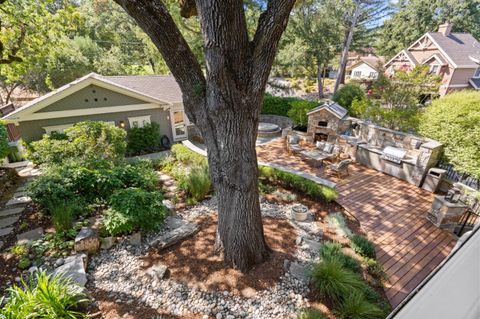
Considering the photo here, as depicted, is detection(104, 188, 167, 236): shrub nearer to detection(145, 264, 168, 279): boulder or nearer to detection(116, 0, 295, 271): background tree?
detection(145, 264, 168, 279): boulder

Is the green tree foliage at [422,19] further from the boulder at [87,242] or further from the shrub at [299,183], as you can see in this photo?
the boulder at [87,242]

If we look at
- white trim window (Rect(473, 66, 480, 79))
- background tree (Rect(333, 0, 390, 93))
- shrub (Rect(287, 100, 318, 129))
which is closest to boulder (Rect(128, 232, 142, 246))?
shrub (Rect(287, 100, 318, 129))

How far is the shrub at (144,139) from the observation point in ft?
41.0

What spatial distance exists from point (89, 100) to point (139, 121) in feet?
8.57

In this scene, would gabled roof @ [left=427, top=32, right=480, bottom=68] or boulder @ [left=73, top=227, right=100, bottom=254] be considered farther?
gabled roof @ [left=427, top=32, right=480, bottom=68]

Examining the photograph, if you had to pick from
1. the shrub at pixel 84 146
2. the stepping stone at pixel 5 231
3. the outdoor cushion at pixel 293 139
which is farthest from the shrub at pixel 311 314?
the outdoor cushion at pixel 293 139

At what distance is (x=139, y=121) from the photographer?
42.6 feet

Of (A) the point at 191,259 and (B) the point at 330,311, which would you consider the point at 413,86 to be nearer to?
(B) the point at 330,311

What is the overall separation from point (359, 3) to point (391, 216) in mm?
19946

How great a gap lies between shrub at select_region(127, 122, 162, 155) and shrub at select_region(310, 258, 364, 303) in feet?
38.3

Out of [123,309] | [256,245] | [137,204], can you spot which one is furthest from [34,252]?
[256,245]

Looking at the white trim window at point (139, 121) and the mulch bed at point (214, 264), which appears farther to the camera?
the white trim window at point (139, 121)

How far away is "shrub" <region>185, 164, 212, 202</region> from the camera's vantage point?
692 centimetres

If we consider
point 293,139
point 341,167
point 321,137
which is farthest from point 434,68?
point 341,167
